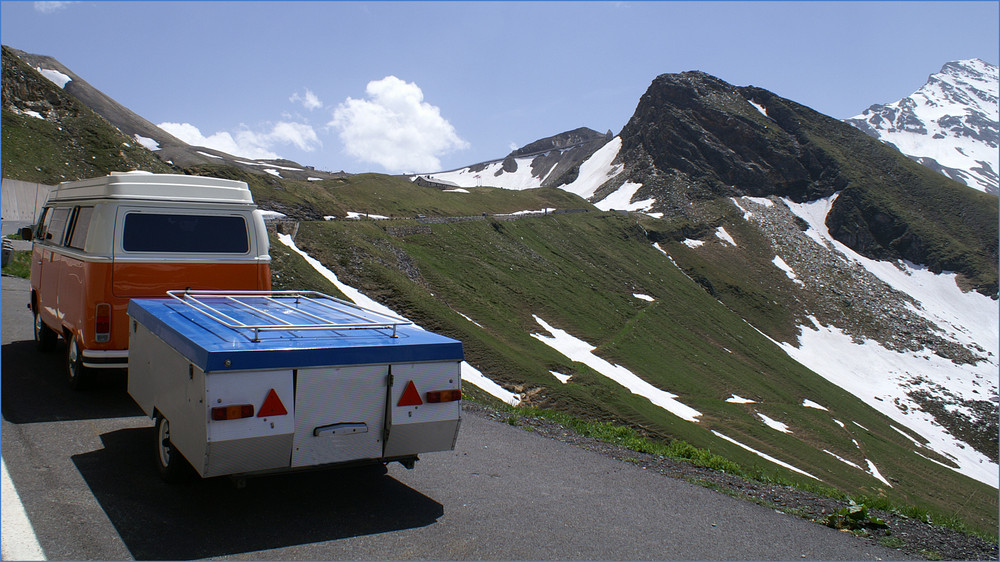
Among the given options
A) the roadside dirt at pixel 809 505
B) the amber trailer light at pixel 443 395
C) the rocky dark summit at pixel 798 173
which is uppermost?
the rocky dark summit at pixel 798 173

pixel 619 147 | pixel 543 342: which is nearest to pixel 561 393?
pixel 543 342

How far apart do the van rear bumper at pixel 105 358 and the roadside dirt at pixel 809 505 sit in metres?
6.27

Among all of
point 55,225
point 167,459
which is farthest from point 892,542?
point 55,225

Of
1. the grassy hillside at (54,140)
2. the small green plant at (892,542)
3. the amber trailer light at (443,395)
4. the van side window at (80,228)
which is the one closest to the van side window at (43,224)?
the van side window at (80,228)

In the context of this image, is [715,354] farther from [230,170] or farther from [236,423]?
[236,423]

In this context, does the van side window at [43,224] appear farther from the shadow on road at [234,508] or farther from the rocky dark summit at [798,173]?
the rocky dark summit at [798,173]

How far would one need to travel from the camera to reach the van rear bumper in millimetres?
9406

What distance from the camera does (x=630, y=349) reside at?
49.0 metres

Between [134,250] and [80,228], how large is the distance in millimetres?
1334

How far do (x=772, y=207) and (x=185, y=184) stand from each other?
129577 mm

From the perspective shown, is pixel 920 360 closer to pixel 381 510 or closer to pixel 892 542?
pixel 892 542

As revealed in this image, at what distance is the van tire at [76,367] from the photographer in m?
9.86

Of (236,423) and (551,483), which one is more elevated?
(236,423)

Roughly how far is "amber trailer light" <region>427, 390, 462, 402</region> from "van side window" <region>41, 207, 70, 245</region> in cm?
794
